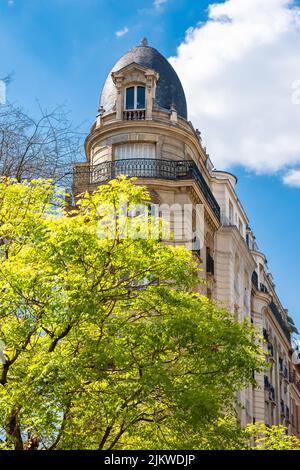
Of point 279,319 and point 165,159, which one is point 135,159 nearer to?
point 165,159

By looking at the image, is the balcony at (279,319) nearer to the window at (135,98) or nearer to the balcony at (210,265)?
the balcony at (210,265)

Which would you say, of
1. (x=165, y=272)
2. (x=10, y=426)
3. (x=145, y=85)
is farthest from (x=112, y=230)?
(x=145, y=85)

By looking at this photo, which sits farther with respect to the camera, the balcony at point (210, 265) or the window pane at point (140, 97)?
the balcony at point (210, 265)

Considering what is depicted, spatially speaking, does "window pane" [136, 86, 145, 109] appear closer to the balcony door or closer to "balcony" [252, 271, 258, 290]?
the balcony door

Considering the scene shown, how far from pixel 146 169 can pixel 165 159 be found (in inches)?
43.1

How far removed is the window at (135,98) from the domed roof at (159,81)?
0.85 meters

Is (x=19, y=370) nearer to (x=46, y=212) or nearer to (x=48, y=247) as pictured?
(x=48, y=247)

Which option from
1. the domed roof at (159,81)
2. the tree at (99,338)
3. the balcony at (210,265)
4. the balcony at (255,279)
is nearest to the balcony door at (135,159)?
the domed roof at (159,81)

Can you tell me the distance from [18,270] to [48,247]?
0.81 m

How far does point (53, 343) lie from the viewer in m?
19.1

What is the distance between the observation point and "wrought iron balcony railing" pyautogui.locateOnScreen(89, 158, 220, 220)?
1469 inches

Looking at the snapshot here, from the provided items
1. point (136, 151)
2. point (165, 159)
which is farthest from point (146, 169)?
point (136, 151)

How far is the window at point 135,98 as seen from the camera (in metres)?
39.0

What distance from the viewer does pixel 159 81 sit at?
40.8 meters
